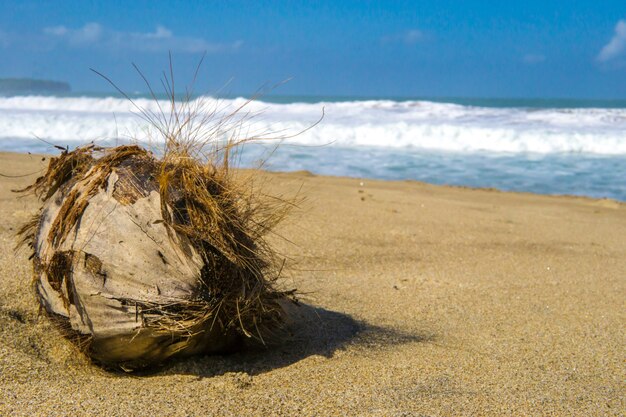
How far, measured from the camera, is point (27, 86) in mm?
59344

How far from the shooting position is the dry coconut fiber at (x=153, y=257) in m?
2.04

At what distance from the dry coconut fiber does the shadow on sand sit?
0.05 m

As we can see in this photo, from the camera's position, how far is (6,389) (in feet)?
6.56

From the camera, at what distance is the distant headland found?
4680cm

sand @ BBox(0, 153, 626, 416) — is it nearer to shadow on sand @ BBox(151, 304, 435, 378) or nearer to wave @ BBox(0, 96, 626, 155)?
shadow on sand @ BBox(151, 304, 435, 378)

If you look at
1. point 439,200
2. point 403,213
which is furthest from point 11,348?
point 439,200

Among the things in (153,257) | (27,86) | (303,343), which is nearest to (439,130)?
(303,343)

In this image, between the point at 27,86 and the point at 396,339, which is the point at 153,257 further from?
the point at 27,86

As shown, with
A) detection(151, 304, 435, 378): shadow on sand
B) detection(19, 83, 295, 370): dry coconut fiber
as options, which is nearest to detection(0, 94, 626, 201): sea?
detection(151, 304, 435, 378): shadow on sand

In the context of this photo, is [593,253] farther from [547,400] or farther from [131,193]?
[131,193]

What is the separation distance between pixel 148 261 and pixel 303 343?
0.85 m

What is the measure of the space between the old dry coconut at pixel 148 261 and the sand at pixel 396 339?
0.16m

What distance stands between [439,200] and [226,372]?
5012 mm

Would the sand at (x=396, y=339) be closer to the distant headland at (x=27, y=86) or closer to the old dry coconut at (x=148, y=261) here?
the old dry coconut at (x=148, y=261)
